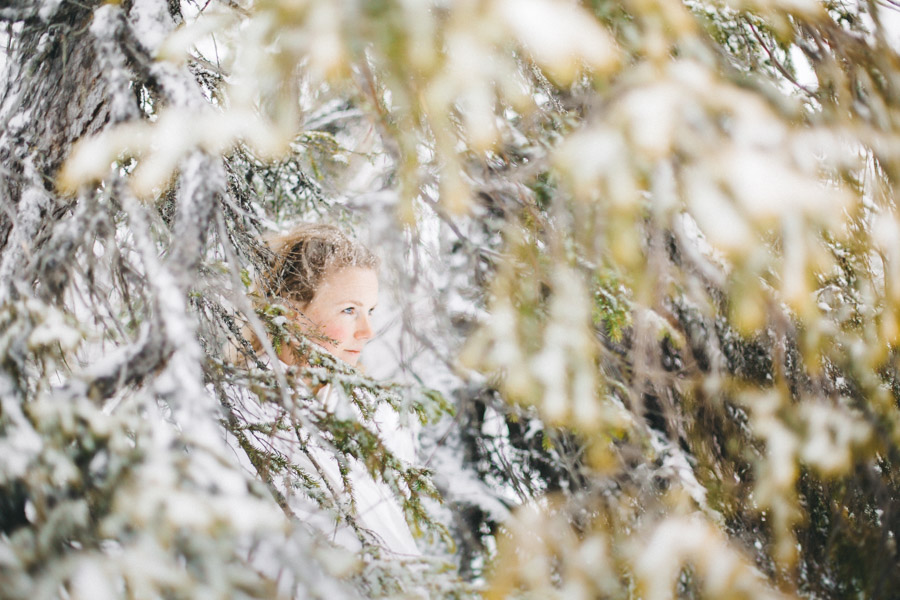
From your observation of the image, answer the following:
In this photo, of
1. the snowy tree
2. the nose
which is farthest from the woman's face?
the snowy tree

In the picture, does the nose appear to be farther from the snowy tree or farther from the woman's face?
the snowy tree

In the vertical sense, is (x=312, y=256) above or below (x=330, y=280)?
above

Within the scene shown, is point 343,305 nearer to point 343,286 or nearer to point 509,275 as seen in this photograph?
point 343,286

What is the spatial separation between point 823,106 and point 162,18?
1.24 m

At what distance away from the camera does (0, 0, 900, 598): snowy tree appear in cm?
59

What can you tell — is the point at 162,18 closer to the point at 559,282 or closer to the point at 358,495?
the point at 559,282

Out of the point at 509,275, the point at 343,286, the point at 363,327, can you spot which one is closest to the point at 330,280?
the point at 343,286

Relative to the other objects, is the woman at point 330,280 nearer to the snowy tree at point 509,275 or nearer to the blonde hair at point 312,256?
the blonde hair at point 312,256

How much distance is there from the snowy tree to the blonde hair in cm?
81

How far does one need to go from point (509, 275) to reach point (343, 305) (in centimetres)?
155

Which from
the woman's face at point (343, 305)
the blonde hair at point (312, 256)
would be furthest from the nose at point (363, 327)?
the blonde hair at point (312, 256)

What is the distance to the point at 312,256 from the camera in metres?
2.40

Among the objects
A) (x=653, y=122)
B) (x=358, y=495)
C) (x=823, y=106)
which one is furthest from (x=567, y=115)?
(x=358, y=495)

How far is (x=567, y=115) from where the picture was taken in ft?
4.08
